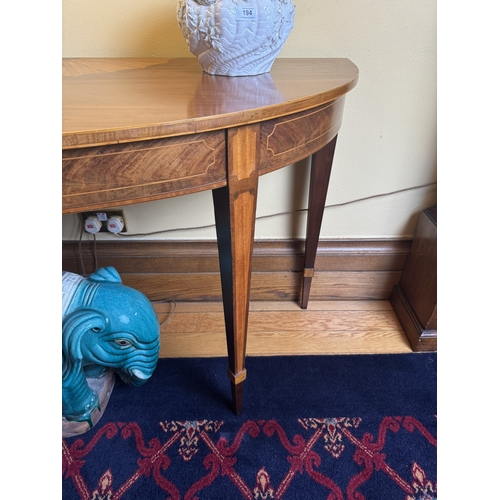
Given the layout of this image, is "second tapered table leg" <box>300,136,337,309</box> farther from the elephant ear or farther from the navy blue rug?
the elephant ear

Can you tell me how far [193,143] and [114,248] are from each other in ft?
2.73

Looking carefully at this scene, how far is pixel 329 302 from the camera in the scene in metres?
1.41

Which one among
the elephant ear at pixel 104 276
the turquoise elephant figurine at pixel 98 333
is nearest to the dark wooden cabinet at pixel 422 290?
the turquoise elephant figurine at pixel 98 333

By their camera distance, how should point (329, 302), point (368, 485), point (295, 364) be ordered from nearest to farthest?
1. point (368, 485)
2. point (295, 364)
3. point (329, 302)

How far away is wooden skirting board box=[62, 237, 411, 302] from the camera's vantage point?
1.29 meters

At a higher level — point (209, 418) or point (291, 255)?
point (291, 255)

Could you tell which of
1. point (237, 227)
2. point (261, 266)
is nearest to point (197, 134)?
point (237, 227)

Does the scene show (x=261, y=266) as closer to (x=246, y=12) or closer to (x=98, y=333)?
(x=98, y=333)

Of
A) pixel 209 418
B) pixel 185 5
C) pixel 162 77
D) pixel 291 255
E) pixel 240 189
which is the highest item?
pixel 185 5

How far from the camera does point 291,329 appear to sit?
1279 mm

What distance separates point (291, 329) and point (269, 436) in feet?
1.28

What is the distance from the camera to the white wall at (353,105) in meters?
1.00

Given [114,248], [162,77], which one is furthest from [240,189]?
[114,248]

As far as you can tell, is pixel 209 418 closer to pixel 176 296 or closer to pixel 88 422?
pixel 88 422
